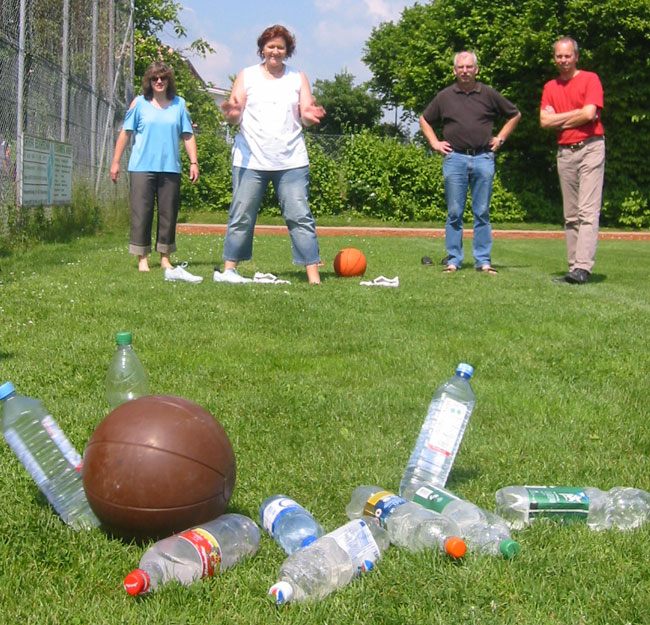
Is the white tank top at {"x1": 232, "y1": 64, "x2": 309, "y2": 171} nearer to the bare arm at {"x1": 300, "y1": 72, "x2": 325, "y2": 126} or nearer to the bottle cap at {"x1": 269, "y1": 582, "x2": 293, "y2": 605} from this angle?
the bare arm at {"x1": 300, "y1": 72, "x2": 325, "y2": 126}

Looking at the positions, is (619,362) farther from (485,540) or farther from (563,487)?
(485,540)

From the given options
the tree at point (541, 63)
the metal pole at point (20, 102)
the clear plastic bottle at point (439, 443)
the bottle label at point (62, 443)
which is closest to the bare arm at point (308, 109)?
the metal pole at point (20, 102)

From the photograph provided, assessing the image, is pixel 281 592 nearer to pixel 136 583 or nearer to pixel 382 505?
pixel 136 583

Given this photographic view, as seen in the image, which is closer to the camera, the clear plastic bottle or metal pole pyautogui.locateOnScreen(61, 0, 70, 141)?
the clear plastic bottle

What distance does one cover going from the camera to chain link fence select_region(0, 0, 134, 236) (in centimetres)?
1044

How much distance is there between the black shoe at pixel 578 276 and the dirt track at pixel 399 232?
1060cm

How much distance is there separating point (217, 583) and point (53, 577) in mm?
484

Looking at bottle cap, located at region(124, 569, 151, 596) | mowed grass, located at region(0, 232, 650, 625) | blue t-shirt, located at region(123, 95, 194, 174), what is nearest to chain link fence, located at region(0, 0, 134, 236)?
blue t-shirt, located at region(123, 95, 194, 174)

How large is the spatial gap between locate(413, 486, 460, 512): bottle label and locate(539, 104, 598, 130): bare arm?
6563mm

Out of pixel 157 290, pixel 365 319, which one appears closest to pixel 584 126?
pixel 365 319

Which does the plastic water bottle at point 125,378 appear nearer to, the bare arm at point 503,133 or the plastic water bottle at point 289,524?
the plastic water bottle at point 289,524

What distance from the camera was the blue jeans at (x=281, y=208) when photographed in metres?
7.93

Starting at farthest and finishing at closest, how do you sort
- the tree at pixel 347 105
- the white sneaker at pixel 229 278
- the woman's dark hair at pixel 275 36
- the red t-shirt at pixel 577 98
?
the tree at pixel 347 105, the red t-shirt at pixel 577 98, the white sneaker at pixel 229 278, the woman's dark hair at pixel 275 36

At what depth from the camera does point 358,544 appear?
2406mm
